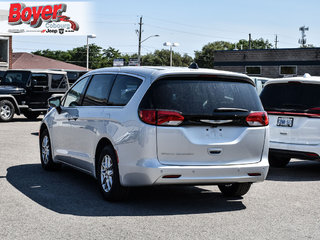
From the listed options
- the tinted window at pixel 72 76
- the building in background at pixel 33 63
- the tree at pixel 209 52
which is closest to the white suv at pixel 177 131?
the tinted window at pixel 72 76

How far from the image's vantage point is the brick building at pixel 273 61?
202 ft

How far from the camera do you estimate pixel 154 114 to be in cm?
676

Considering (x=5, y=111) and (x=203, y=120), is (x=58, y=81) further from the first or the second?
(x=203, y=120)

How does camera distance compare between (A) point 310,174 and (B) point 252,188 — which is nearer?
(B) point 252,188

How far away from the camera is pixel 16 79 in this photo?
22.5 m

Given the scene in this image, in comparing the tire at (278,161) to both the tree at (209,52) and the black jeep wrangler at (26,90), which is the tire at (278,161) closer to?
the black jeep wrangler at (26,90)

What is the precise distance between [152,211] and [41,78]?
16482mm

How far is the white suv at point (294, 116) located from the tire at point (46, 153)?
13.0 feet

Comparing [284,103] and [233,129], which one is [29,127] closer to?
[284,103]

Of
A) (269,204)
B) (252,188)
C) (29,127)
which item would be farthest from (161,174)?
(29,127)

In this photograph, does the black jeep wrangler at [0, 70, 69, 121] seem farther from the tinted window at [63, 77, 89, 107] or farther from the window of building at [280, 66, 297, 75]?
the window of building at [280, 66, 297, 75]

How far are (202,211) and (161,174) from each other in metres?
0.75

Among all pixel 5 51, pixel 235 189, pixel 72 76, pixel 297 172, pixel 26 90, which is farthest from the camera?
pixel 5 51

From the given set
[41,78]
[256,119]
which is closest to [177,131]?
[256,119]
